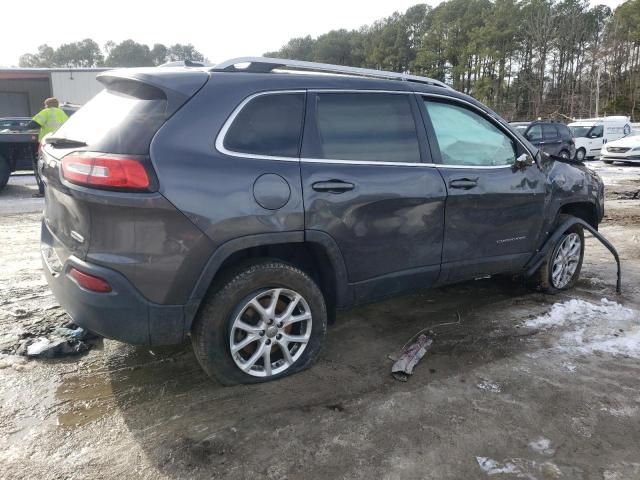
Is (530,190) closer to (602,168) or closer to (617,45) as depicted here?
(602,168)

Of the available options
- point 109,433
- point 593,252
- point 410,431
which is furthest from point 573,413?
point 593,252

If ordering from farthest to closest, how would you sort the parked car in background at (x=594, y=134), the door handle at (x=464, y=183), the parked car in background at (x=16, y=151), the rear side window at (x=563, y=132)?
the parked car in background at (x=594, y=134) → the rear side window at (x=563, y=132) → the parked car in background at (x=16, y=151) → the door handle at (x=464, y=183)

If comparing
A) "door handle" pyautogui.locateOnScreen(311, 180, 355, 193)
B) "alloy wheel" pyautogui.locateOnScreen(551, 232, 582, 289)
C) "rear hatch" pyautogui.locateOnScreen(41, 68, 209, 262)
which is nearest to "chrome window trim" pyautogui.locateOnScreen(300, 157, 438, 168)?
"door handle" pyautogui.locateOnScreen(311, 180, 355, 193)

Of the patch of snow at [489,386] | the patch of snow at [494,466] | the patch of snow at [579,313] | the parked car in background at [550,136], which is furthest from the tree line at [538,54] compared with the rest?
the patch of snow at [494,466]

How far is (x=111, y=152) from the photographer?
2521mm

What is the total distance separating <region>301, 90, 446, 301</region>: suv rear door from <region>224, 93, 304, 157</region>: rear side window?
3.2 inches

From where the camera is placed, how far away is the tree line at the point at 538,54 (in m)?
48.7

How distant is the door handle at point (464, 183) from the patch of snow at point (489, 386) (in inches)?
52.6

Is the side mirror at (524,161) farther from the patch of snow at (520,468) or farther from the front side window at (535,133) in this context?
the front side window at (535,133)

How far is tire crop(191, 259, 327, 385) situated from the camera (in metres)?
2.78

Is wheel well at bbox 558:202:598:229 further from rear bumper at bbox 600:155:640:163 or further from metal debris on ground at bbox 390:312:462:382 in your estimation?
rear bumper at bbox 600:155:640:163

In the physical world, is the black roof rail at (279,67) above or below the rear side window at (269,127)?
above

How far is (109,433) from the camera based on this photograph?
2.57 metres

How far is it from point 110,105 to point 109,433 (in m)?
1.78
